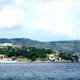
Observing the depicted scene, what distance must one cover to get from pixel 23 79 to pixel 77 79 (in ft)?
42.9

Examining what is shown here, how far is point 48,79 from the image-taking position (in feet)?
357

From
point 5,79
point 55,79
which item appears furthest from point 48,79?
point 5,79

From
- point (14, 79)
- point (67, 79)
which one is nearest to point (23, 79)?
point (14, 79)

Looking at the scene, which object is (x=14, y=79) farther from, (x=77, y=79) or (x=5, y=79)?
(x=77, y=79)

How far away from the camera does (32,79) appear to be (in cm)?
10912

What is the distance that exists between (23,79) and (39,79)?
4193 mm

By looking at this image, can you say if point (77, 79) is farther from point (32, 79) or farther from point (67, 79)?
point (32, 79)

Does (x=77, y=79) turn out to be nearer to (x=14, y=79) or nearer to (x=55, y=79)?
(x=55, y=79)

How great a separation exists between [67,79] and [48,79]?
507cm

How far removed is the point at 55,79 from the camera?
10944cm

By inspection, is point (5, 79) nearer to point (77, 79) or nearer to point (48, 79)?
point (48, 79)

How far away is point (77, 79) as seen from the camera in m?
110

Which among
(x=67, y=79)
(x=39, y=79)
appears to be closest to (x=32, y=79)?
(x=39, y=79)

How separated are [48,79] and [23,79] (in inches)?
241
